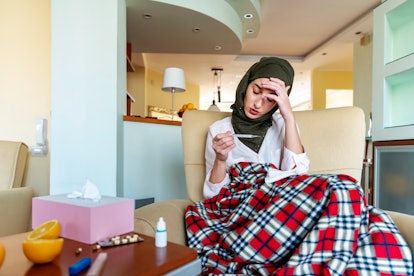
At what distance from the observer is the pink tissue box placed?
23.0 inches

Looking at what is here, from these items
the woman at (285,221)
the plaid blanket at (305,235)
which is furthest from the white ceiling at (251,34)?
the plaid blanket at (305,235)

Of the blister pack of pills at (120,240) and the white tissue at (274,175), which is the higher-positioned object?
the white tissue at (274,175)

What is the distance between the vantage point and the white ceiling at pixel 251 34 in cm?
258

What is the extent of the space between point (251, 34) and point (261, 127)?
9.68 ft

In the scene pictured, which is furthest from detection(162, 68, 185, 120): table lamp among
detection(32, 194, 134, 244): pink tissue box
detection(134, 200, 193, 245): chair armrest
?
detection(32, 194, 134, 244): pink tissue box

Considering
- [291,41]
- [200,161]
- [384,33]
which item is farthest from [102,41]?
[291,41]

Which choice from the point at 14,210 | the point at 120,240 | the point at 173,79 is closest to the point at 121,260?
the point at 120,240

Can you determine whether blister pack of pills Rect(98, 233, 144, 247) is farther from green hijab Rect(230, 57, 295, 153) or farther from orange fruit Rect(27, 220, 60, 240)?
green hijab Rect(230, 57, 295, 153)

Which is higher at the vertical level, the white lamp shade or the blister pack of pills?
the white lamp shade

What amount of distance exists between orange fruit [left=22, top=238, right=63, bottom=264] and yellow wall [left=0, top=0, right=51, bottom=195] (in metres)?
1.58

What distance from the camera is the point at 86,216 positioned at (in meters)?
0.58

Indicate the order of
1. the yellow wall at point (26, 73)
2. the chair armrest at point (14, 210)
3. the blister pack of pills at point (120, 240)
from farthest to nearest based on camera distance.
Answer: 1. the yellow wall at point (26, 73)
2. the chair armrest at point (14, 210)
3. the blister pack of pills at point (120, 240)

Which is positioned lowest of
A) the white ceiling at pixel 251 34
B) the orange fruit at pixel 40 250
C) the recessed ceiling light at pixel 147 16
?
the orange fruit at pixel 40 250

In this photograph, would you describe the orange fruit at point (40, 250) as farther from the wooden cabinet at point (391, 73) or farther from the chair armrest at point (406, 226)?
the wooden cabinet at point (391, 73)
